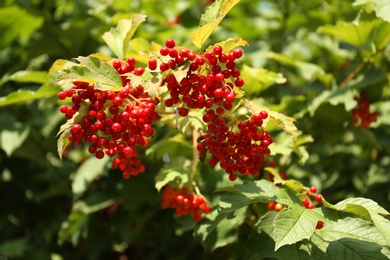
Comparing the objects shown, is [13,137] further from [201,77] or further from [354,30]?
[354,30]

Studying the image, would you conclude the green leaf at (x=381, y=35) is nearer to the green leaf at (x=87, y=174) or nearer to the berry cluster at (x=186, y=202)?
the berry cluster at (x=186, y=202)

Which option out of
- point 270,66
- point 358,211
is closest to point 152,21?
point 270,66

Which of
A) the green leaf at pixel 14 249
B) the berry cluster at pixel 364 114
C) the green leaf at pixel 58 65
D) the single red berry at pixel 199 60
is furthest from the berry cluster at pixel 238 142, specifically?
the green leaf at pixel 14 249

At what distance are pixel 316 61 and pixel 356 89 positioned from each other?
3.80ft

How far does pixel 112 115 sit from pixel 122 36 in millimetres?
440

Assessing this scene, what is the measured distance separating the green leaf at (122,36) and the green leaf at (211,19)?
336mm

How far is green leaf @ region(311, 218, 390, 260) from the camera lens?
1.74m

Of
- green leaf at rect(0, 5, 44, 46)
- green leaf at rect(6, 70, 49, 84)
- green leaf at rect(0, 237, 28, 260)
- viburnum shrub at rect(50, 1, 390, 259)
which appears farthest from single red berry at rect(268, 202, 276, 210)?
green leaf at rect(0, 5, 44, 46)

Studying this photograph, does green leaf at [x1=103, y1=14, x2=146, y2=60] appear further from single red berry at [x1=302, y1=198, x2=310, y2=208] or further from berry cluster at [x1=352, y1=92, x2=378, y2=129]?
berry cluster at [x1=352, y1=92, x2=378, y2=129]

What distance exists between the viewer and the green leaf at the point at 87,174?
9.37ft

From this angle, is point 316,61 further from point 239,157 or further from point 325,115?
point 239,157

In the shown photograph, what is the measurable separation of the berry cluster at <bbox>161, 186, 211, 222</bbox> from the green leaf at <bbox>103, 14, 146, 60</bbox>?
61 cm

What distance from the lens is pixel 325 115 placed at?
2.70 metres

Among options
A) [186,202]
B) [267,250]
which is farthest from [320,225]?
[186,202]
